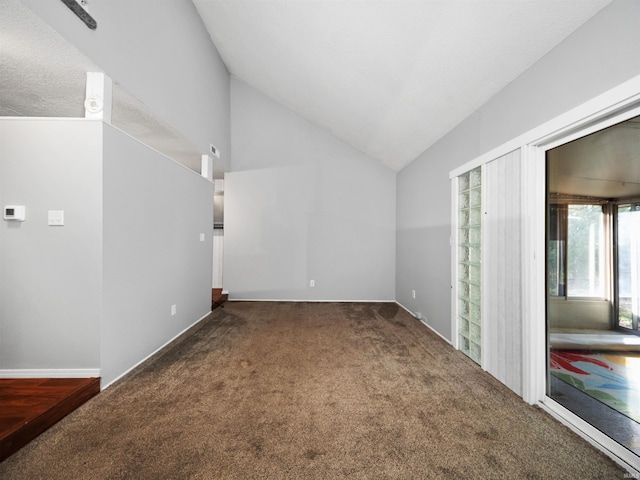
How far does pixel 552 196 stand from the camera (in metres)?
2.05

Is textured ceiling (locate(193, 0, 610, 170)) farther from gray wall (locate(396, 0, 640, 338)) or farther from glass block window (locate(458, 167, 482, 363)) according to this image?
glass block window (locate(458, 167, 482, 363))

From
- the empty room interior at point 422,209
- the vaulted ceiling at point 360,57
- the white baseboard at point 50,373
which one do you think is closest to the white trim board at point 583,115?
the empty room interior at point 422,209

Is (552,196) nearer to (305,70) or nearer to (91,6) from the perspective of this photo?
(305,70)

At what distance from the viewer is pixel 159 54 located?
2.71 metres

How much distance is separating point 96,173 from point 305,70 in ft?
9.50

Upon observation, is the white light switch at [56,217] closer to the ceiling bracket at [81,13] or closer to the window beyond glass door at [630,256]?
the ceiling bracket at [81,13]

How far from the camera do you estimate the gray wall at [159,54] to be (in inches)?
74.3

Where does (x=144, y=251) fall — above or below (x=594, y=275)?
above

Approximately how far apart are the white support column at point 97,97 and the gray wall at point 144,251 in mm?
113

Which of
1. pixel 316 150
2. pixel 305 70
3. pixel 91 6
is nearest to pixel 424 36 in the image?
pixel 305 70

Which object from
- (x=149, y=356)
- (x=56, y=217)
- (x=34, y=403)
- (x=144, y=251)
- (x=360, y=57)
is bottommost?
(x=149, y=356)

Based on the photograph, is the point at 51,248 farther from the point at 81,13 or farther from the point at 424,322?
the point at 424,322

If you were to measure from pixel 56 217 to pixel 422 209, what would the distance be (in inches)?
159

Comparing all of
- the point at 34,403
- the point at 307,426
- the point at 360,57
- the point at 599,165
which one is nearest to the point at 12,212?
the point at 34,403
